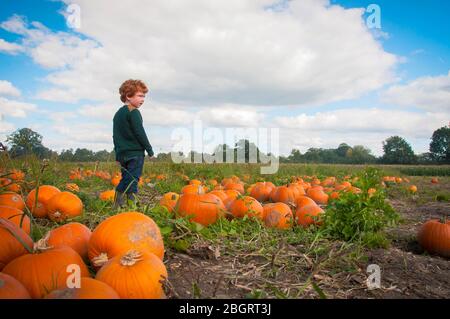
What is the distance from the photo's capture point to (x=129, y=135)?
5.56 m

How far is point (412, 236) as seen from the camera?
416cm

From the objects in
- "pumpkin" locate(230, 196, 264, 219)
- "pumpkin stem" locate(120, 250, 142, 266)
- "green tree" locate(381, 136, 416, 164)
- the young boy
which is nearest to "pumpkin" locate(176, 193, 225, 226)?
"pumpkin" locate(230, 196, 264, 219)

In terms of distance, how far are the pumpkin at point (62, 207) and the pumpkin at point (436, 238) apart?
151 inches

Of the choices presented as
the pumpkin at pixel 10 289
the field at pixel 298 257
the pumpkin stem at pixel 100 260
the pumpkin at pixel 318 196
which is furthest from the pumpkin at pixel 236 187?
the pumpkin at pixel 10 289

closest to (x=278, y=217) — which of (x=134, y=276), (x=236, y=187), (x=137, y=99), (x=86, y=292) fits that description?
(x=134, y=276)

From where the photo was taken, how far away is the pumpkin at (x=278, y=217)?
3867mm

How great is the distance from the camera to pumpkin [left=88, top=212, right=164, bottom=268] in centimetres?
223

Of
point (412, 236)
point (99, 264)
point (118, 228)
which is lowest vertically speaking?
point (412, 236)

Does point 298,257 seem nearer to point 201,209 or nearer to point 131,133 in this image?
point 201,209

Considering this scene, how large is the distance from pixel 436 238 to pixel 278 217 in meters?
1.62

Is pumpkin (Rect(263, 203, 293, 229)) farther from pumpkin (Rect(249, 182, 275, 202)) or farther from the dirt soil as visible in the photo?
pumpkin (Rect(249, 182, 275, 202))
